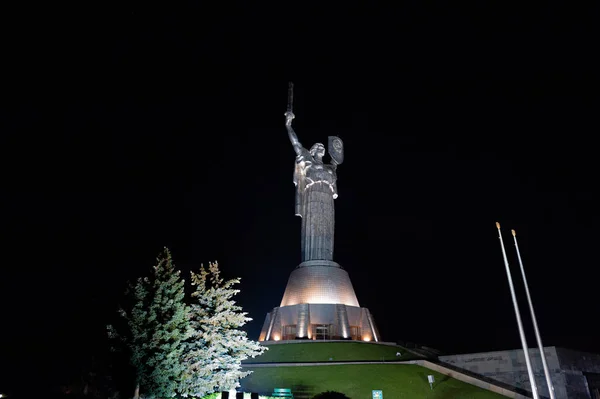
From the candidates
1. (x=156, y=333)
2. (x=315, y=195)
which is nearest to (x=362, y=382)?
(x=156, y=333)

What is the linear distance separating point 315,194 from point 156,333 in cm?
2704

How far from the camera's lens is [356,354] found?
26.8 meters

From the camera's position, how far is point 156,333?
1538 cm

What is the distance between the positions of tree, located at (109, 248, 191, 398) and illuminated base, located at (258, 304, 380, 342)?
60.4ft

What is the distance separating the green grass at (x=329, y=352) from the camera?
2614 centimetres

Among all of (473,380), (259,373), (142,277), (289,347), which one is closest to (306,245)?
(289,347)

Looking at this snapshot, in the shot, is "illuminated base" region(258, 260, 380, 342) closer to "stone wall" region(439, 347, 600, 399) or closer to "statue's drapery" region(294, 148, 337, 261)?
"statue's drapery" region(294, 148, 337, 261)

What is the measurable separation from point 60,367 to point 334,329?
21.5 meters

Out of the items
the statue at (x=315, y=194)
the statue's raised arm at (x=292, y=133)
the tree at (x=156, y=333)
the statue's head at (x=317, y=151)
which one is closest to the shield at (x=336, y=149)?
the statue at (x=315, y=194)

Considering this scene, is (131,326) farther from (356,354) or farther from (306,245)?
(306,245)

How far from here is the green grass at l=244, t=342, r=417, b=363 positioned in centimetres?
2614

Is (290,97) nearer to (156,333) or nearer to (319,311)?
(319,311)

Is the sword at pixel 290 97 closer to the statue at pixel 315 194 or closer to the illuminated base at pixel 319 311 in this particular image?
the statue at pixel 315 194

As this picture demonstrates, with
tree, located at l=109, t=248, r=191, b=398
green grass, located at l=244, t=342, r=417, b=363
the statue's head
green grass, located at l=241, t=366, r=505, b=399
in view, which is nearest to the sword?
the statue's head
